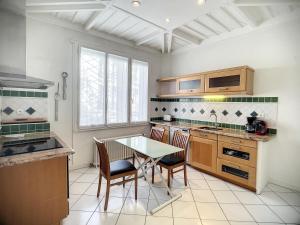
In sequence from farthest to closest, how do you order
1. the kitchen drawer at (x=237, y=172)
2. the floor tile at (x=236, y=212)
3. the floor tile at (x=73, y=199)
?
1. the kitchen drawer at (x=237, y=172)
2. the floor tile at (x=73, y=199)
3. the floor tile at (x=236, y=212)

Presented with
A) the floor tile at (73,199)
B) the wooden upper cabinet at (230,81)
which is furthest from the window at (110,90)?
the wooden upper cabinet at (230,81)

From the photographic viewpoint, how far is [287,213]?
6.60 feet

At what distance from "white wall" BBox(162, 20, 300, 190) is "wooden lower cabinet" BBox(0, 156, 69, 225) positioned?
312cm

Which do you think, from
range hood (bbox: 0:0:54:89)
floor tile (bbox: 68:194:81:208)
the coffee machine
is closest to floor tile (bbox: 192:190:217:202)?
the coffee machine

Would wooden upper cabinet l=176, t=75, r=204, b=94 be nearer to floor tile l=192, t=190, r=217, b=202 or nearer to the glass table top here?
the glass table top

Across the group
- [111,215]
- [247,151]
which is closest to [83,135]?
[111,215]

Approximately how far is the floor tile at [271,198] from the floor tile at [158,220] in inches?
55.2

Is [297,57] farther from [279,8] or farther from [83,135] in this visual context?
[83,135]

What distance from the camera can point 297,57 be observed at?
2.47 m

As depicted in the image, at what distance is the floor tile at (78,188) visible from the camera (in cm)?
239

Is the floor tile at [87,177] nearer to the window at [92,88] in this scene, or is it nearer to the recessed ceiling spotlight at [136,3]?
the window at [92,88]

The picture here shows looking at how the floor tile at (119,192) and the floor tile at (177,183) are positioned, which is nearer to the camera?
the floor tile at (119,192)

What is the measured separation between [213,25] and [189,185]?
2791 millimetres

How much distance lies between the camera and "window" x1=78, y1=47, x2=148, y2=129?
124 inches
